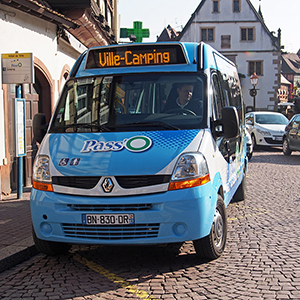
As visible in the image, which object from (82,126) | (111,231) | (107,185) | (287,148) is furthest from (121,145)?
(287,148)

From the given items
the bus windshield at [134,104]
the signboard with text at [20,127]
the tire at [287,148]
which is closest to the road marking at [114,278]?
the bus windshield at [134,104]

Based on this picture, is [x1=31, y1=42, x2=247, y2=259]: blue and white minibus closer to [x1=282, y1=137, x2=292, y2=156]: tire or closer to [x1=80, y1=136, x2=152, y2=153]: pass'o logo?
[x1=80, y1=136, x2=152, y2=153]: pass'o logo

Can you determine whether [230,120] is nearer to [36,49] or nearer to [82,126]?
[82,126]

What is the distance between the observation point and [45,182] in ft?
16.4

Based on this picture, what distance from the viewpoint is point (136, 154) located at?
4.82m

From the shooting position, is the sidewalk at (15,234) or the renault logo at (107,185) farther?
the sidewalk at (15,234)

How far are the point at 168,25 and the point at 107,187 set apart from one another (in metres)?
66.3

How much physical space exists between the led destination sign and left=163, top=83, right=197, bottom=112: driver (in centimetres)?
37

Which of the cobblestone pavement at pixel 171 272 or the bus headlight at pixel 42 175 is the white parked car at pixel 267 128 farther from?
the bus headlight at pixel 42 175

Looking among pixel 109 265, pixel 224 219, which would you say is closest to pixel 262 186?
pixel 224 219

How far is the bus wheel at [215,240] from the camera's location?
5.03 m

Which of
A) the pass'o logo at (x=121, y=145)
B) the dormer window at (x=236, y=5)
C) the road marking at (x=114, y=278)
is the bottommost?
the road marking at (x=114, y=278)

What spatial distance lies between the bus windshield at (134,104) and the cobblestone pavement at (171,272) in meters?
1.40

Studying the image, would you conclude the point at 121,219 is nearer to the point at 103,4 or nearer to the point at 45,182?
the point at 45,182
